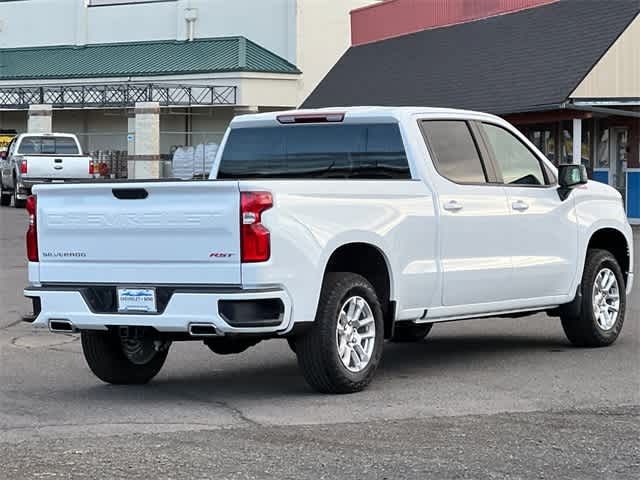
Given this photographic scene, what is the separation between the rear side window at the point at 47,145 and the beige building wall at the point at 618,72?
16343 mm

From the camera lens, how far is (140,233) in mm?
9508

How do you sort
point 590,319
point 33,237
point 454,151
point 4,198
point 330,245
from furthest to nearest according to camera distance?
point 4,198, point 590,319, point 454,151, point 33,237, point 330,245

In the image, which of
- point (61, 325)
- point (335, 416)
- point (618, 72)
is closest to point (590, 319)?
point (335, 416)

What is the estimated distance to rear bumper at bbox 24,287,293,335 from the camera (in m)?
9.12

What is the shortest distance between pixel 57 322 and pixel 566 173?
14.5ft

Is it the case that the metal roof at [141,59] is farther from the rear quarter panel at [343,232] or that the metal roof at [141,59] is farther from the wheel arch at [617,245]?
the rear quarter panel at [343,232]

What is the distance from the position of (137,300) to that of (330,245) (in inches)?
52.2

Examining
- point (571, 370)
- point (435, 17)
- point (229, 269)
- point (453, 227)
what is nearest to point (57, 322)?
point (229, 269)

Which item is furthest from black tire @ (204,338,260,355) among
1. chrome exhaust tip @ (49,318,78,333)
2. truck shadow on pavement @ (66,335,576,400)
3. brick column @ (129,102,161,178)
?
brick column @ (129,102,161,178)

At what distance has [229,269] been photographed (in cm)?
915

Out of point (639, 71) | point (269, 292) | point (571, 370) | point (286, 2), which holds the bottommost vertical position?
point (571, 370)

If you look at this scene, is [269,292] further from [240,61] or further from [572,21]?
[240,61]

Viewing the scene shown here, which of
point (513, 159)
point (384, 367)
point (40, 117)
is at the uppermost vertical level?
point (40, 117)

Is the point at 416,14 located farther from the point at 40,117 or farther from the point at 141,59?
the point at 141,59
